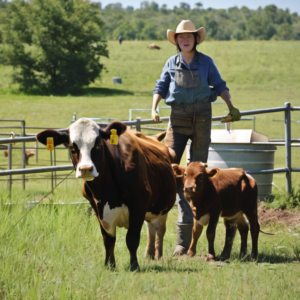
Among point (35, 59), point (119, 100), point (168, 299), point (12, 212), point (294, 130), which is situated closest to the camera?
point (168, 299)


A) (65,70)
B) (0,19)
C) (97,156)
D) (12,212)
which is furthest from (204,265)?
(0,19)

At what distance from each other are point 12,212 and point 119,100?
2813cm

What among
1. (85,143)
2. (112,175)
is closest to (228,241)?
(112,175)

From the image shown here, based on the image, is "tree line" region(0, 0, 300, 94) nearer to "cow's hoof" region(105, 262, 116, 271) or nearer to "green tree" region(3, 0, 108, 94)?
"green tree" region(3, 0, 108, 94)

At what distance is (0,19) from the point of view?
138 feet

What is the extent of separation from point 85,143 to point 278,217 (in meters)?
3.50

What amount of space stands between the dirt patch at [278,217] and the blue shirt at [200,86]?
2084mm

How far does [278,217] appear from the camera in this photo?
20.1 ft

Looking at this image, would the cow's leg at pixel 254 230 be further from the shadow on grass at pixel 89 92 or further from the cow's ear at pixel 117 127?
the shadow on grass at pixel 89 92

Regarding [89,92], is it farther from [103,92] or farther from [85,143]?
[85,143]

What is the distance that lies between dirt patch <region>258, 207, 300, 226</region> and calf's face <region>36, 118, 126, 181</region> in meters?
3.11

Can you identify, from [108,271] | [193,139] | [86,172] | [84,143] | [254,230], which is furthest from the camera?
Result: [193,139]

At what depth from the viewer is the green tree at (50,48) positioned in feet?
123

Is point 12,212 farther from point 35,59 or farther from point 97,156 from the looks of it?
point 35,59
